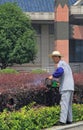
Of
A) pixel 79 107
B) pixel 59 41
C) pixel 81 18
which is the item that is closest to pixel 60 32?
pixel 59 41

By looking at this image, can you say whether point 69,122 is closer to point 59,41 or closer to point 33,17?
point 59,41

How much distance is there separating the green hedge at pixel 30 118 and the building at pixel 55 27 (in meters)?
27.3

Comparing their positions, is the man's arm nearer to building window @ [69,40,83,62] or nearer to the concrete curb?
the concrete curb

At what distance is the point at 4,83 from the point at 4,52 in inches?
943

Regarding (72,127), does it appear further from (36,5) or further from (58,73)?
(36,5)

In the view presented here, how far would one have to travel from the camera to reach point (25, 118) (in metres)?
7.12

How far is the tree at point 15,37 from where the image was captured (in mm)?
31984

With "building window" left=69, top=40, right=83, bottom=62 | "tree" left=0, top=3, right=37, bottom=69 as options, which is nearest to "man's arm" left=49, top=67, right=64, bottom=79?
"tree" left=0, top=3, right=37, bottom=69

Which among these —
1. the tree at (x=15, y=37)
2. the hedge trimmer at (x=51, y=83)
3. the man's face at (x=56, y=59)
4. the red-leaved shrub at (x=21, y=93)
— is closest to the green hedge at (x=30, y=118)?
the red-leaved shrub at (x=21, y=93)

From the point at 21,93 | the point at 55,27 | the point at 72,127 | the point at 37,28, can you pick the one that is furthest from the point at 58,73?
the point at 37,28

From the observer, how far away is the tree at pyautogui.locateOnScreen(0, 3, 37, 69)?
31984mm

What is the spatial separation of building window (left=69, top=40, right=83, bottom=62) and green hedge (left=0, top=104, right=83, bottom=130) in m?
37.3

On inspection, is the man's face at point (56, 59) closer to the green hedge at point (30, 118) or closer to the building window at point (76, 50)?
the green hedge at point (30, 118)

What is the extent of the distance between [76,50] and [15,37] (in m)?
15.1
